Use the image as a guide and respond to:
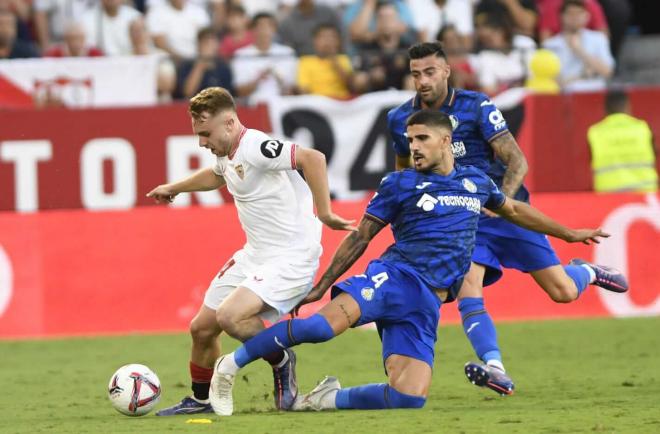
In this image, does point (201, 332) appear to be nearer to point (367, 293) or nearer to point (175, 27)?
point (367, 293)

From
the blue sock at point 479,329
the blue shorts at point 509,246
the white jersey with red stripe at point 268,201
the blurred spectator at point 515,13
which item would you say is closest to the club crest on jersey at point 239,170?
the white jersey with red stripe at point 268,201

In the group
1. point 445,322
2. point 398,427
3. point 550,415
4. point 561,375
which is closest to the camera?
point 398,427

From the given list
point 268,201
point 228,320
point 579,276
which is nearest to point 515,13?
point 579,276

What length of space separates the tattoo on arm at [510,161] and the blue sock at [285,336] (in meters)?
1.80

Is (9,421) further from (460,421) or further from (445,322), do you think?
(445,322)

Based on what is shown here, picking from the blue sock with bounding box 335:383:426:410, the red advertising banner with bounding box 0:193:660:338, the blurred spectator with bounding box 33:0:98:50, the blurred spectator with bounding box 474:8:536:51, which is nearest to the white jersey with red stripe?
the blue sock with bounding box 335:383:426:410

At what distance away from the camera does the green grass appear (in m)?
7.91

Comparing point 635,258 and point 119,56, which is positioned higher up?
point 119,56

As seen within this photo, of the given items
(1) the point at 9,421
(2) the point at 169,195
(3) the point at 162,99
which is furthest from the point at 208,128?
(3) the point at 162,99

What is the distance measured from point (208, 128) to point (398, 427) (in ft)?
7.16

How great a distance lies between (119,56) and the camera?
55.2 ft

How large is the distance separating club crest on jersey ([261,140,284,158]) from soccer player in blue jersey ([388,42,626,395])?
4.12ft

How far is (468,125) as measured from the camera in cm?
948

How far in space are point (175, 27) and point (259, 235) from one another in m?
9.26
